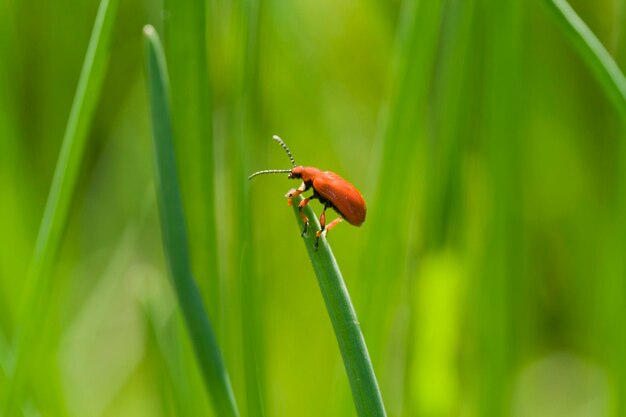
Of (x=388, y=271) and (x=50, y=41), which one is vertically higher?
(x=50, y=41)

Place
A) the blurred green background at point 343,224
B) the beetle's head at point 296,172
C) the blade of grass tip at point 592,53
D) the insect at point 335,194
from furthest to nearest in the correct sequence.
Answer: the beetle's head at point 296,172
the insect at point 335,194
the blurred green background at point 343,224
the blade of grass tip at point 592,53

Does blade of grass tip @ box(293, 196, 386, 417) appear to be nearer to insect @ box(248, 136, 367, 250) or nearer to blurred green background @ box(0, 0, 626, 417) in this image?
blurred green background @ box(0, 0, 626, 417)

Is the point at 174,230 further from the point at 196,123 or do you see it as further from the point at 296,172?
the point at 296,172

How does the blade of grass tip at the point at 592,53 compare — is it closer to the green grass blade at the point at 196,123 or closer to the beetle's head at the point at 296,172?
the green grass blade at the point at 196,123

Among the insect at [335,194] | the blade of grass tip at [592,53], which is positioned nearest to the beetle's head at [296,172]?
the insect at [335,194]

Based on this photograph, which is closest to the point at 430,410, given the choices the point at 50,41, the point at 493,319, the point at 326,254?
the point at 493,319

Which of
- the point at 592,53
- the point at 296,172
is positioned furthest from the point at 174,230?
the point at 296,172

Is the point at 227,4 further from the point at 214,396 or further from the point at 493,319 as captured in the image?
the point at 214,396
